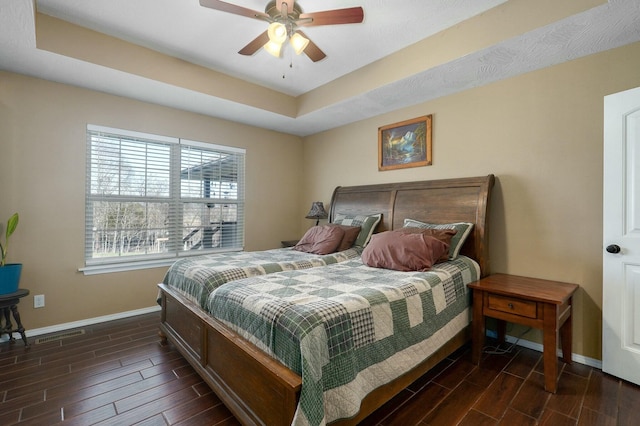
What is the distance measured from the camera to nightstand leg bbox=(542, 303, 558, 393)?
192cm

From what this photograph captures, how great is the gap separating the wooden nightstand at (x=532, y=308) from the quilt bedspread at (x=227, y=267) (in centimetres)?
130

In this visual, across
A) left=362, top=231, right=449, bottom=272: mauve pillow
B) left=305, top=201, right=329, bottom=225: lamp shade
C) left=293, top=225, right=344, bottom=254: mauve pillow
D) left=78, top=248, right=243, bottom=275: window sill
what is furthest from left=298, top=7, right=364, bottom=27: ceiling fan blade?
left=78, top=248, right=243, bottom=275: window sill

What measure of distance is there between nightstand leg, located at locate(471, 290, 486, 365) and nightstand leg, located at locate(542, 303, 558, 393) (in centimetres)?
42

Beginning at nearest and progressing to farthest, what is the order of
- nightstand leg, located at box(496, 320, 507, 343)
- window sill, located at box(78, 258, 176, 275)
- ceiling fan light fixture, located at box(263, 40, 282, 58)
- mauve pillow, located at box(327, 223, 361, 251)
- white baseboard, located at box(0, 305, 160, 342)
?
ceiling fan light fixture, located at box(263, 40, 282, 58), nightstand leg, located at box(496, 320, 507, 343), white baseboard, located at box(0, 305, 160, 342), window sill, located at box(78, 258, 176, 275), mauve pillow, located at box(327, 223, 361, 251)

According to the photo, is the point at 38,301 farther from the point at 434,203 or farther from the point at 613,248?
the point at 613,248

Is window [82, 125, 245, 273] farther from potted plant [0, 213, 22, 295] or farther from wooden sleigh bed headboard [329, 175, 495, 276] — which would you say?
wooden sleigh bed headboard [329, 175, 495, 276]

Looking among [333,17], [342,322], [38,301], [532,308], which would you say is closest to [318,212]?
[333,17]

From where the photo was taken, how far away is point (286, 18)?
6.67 ft

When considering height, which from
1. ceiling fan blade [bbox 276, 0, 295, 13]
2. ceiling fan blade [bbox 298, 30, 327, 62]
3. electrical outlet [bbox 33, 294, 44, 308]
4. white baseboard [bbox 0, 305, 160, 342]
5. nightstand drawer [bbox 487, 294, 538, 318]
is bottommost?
white baseboard [bbox 0, 305, 160, 342]

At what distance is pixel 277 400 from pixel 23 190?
3.18m

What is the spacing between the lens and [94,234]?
319 centimetres

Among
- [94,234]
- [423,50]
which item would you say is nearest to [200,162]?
[94,234]

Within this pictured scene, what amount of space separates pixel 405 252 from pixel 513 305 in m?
0.84

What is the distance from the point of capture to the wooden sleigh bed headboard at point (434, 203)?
2.73 metres
